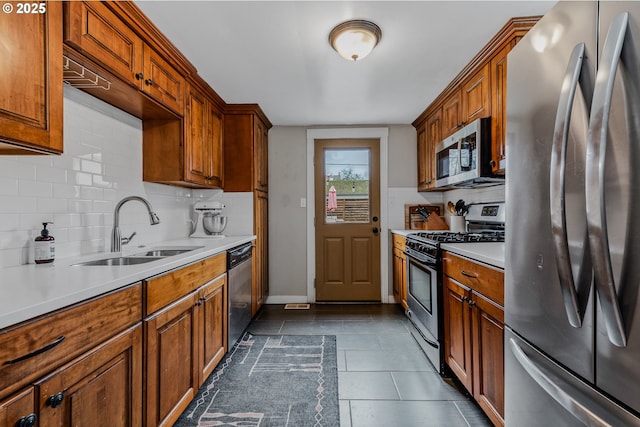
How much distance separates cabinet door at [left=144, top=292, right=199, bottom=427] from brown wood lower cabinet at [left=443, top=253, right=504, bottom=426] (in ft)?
4.98

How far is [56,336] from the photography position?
0.94 m

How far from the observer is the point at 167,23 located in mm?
1913

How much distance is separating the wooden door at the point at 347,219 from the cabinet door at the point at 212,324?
182cm

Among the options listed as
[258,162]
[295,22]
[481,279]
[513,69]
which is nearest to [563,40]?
[513,69]

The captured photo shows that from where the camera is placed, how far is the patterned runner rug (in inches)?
70.1

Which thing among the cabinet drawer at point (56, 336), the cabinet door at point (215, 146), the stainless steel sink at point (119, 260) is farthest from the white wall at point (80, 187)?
the cabinet drawer at point (56, 336)

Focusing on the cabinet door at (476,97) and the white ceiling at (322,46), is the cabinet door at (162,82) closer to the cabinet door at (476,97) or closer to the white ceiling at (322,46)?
the white ceiling at (322,46)

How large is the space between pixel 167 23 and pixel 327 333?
8.65ft

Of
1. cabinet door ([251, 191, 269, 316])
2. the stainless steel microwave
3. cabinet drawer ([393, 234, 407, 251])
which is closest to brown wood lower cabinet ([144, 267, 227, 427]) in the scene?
cabinet door ([251, 191, 269, 316])

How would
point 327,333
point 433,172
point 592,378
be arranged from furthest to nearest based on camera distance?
point 433,172 < point 327,333 < point 592,378

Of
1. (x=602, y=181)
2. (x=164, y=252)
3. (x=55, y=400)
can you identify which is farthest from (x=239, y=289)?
(x=602, y=181)

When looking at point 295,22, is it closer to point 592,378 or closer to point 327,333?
point 592,378

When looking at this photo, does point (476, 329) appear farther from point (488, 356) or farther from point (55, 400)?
point (55, 400)

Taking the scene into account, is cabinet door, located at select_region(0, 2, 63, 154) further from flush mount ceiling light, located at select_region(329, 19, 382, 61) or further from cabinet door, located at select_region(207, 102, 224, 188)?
cabinet door, located at select_region(207, 102, 224, 188)
